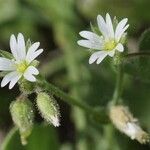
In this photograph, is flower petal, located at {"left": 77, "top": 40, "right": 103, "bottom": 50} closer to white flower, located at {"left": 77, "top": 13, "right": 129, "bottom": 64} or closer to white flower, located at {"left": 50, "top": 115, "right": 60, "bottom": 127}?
white flower, located at {"left": 77, "top": 13, "right": 129, "bottom": 64}

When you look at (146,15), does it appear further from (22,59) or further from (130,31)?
(22,59)

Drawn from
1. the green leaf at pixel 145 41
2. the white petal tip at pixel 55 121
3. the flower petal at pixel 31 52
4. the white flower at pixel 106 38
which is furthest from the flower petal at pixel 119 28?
the white petal tip at pixel 55 121

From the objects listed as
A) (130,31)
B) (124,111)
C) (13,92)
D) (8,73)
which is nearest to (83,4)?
(130,31)

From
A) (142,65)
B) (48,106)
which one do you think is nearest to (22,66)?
(48,106)

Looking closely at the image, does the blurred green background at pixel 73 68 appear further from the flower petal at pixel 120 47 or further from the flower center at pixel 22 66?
the flower petal at pixel 120 47

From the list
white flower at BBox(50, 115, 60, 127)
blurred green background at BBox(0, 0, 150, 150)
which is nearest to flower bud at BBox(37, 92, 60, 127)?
white flower at BBox(50, 115, 60, 127)
